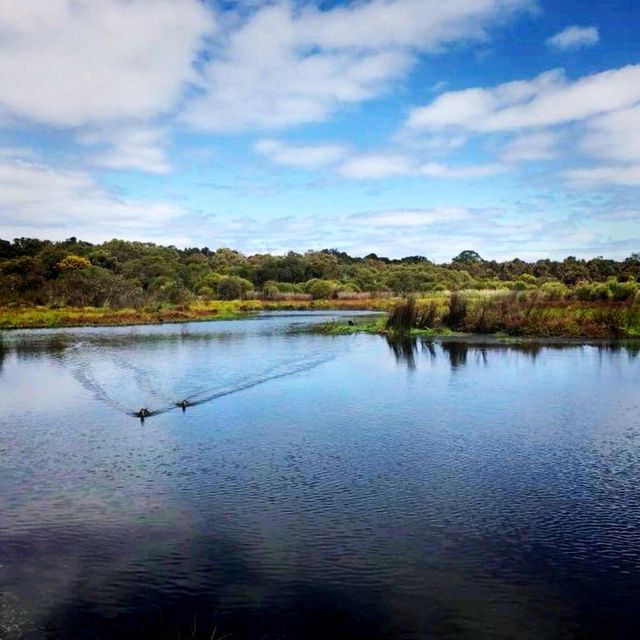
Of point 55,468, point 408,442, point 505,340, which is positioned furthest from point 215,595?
point 505,340

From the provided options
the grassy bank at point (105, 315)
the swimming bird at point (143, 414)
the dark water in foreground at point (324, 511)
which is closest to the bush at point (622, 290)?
the dark water in foreground at point (324, 511)

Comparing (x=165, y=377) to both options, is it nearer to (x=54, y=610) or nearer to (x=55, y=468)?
(x=55, y=468)

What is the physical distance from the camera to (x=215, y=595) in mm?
6395

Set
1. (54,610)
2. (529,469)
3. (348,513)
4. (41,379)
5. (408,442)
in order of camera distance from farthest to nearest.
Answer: (41,379) < (408,442) < (529,469) < (348,513) < (54,610)

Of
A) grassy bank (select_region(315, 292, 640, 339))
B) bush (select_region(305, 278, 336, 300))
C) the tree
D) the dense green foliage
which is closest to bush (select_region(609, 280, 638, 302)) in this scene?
the dense green foliage

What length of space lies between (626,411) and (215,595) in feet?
34.5

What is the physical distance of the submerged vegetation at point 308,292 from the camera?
108 ft

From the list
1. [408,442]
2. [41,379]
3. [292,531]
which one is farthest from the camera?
[41,379]

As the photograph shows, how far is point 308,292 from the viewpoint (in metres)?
83.1

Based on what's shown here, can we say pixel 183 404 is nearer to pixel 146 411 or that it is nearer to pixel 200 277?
pixel 146 411

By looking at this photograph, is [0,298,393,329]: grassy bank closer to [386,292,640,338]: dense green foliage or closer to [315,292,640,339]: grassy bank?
[315,292,640,339]: grassy bank

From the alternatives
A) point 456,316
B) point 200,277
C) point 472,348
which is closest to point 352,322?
point 456,316

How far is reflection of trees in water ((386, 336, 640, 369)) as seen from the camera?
2368cm

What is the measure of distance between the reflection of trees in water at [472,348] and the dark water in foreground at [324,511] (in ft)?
19.6
